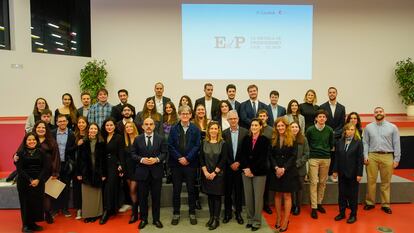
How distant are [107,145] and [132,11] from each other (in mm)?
4972

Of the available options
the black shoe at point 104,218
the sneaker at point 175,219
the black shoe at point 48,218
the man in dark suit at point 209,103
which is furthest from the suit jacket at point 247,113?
the black shoe at point 48,218

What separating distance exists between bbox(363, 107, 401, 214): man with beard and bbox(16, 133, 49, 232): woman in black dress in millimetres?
4584

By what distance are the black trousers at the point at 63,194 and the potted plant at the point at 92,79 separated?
343cm

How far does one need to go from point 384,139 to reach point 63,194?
481 centimetres

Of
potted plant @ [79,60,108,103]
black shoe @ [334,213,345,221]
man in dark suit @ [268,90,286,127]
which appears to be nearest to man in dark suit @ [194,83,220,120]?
man in dark suit @ [268,90,286,127]

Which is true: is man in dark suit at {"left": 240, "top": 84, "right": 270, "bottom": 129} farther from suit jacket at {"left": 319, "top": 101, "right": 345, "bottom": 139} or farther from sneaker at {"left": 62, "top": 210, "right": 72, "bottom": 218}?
sneaker at {"left": 62, "top": 210, "right": 72, "bottom": 218}

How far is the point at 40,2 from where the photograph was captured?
7969 mm

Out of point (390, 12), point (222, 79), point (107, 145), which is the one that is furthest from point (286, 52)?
point (107, 145)

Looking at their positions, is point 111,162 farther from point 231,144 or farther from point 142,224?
point 231,144

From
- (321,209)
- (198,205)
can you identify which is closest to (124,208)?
(198,205)

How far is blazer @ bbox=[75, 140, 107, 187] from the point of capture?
450 centimetres

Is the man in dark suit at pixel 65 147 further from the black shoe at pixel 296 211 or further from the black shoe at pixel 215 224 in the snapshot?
the black shoe at pixel 296 211

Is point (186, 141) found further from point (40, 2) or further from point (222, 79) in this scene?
point (40, 2)

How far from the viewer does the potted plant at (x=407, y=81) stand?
8.47m
